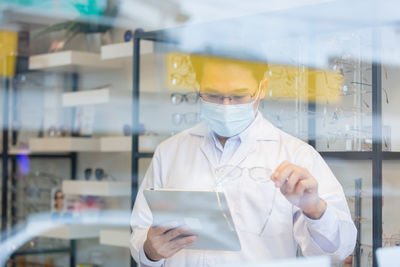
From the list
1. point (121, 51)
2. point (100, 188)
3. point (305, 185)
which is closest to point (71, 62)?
point (121, 51)

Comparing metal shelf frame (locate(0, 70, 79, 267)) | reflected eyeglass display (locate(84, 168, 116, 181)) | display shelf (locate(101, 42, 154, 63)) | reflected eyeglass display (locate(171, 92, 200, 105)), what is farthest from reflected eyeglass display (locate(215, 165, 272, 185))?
metal shelf frame (locate(0, 70, 79, 267))

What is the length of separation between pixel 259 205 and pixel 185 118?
3.00ft

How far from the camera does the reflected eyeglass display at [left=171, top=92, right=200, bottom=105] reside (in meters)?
2.35

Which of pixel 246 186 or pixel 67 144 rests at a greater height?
pixel 67 144

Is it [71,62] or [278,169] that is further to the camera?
[71,62]

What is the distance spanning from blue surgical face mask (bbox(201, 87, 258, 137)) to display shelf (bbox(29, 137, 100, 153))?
5.30 ft

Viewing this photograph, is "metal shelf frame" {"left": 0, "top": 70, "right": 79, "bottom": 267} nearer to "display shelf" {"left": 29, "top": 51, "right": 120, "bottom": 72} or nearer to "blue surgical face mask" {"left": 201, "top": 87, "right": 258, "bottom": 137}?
"display shelf" {"left": 29, "top": 51, "right": 120, "bottom": 72}

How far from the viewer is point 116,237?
9.39ft

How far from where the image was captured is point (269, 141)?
1.63m

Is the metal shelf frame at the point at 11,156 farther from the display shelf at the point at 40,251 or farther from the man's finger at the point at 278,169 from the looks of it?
the man's finger at the point at 278,169

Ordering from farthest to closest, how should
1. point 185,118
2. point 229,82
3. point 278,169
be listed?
point 185,118, point 229,82, point 278,169

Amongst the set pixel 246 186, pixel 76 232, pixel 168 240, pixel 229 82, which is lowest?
pixel 76 232

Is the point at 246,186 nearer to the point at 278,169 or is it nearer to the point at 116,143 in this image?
the point at 278,169

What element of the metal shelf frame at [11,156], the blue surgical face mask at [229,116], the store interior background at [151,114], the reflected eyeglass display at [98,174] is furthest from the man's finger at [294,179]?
the metal shelf frame at [11,156]
